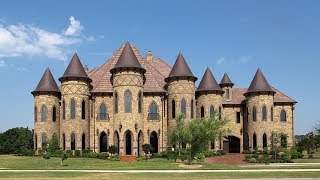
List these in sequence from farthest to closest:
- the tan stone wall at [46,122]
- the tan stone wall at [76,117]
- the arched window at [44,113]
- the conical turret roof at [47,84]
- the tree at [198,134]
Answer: the conical turret roof at [47,84]
the arched window at [44,113]
the tan stone wall at [46,122]
the tan stone wall at [76,117]
the tree at [198,134]

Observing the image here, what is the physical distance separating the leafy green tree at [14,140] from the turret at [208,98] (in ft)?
106

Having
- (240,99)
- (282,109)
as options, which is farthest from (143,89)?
(282,109)

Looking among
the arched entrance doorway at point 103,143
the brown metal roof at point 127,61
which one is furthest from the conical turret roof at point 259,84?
the arched entrance doorway at point 103,143

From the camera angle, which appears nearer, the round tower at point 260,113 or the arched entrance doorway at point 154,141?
the arched entrance doorway at point 154,141

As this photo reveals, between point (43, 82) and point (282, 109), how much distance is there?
35.1 m

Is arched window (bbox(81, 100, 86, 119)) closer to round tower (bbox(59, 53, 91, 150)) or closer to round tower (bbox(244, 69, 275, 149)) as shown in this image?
round tower (bbox(59, 53, 91, 150))

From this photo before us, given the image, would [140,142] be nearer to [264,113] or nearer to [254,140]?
[254,140]

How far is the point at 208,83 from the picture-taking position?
5947cm

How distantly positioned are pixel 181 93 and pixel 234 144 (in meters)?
14.8

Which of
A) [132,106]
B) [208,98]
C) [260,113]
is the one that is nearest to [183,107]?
[208,98]

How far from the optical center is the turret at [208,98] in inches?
2314

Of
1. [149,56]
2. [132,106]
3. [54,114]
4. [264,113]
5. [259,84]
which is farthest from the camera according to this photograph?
[149,56]

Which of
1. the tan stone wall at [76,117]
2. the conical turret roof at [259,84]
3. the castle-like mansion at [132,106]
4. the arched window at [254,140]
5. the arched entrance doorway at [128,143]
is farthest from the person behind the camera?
the arched window at [254,140]

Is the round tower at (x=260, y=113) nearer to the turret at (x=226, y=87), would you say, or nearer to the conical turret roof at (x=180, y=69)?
the turret at (x=226, y=87)
